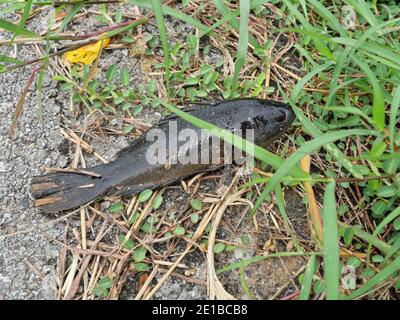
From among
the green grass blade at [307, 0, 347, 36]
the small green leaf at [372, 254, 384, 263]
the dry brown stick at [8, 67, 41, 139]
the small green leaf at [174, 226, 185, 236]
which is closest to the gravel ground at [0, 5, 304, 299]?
the dry brown stick at [8, 67, 41, 139]

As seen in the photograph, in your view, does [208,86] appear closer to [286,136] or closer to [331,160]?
[286,136]

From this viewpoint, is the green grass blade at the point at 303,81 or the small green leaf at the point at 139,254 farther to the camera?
the green grass blade at the point at 303,81

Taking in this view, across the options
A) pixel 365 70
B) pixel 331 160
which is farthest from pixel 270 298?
pixel 365 70

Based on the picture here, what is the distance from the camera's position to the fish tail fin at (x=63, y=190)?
2.62 m

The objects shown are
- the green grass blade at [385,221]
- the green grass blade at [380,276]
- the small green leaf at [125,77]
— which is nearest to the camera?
the green grass blade at [380,276]

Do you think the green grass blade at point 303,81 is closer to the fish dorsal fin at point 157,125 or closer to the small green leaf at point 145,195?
the fish dorsal fin at point 157,125

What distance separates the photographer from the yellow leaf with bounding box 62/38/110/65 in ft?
10.0

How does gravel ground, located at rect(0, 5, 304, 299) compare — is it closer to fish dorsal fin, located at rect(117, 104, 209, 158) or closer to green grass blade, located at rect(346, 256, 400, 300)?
fish dorsal fin, located at rect(117, 104, 209, 158)

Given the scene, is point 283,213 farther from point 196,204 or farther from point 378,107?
point 378,107

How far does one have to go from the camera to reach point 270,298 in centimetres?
242

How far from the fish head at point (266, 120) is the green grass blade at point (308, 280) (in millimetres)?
752
